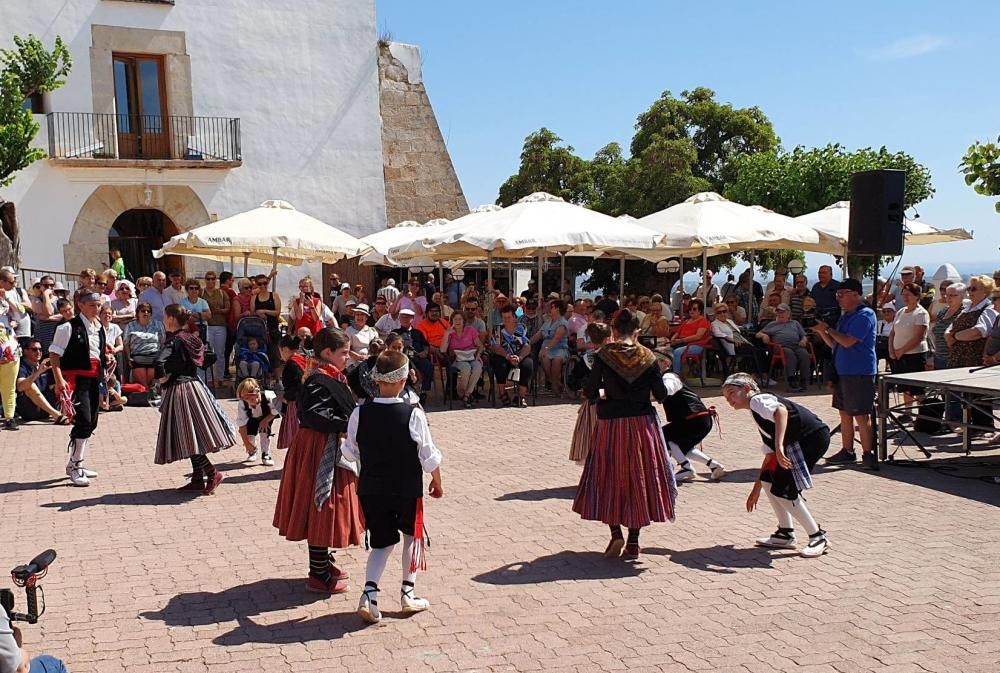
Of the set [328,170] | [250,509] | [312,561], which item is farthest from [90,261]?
[312,561]

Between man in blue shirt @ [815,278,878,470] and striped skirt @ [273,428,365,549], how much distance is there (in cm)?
483

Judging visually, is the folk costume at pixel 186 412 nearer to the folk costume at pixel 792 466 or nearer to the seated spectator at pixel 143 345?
the folk costume at pixel 792 466

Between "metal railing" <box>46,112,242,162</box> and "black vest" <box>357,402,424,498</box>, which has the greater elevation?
"metal railing" <box>46,112,242,162</box>

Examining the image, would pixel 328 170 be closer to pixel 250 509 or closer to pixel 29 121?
pixel 29 121

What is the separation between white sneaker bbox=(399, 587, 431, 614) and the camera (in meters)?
5.36

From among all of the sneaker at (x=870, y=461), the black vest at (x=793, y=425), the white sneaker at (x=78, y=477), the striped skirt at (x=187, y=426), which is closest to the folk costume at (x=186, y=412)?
the striped skirt at (x=187, y=426)

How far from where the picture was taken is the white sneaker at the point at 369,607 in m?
5.16

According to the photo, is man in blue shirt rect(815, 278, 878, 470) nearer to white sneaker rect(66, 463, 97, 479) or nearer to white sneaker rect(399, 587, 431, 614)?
white sneaker rect(399, 587, 431, 614)

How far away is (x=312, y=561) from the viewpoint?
5746mm

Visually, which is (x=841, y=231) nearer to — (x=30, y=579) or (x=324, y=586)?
(x=324, y=586)

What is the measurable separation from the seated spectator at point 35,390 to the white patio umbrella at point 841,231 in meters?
10.4

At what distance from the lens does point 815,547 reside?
6.32 meters

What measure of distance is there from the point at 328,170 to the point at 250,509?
1638 cm

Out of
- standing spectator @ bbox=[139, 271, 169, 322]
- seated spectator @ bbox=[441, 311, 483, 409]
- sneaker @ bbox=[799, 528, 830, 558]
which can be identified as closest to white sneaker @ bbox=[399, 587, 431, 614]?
sneaker @ bbox=[799, 528, 830, 558]
